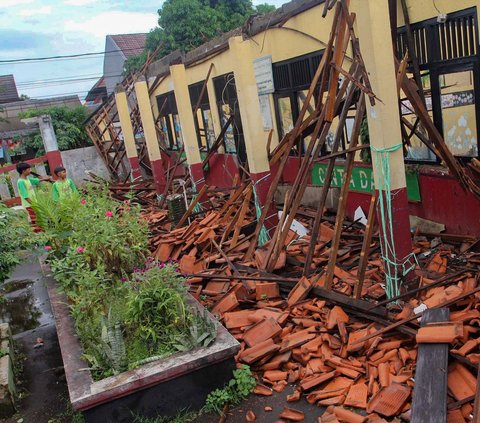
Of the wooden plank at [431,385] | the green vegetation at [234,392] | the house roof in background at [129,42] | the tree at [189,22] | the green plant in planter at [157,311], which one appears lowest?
the green vegetation at [234,392]

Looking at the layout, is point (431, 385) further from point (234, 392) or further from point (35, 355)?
point (35, 355)

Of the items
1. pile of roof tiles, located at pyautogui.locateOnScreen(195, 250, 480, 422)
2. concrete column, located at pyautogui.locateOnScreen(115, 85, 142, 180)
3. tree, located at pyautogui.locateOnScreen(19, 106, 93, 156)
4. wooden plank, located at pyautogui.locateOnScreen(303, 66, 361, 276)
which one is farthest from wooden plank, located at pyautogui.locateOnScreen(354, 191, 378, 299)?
tree, located at pyautogui.locateOnScreen(19, 106, 93, 156)

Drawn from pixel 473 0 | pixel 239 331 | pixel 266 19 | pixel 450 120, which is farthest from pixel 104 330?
pixel 266 19

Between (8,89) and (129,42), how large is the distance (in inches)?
463

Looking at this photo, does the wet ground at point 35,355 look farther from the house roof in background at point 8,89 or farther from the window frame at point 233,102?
the house roof in background at point 8,89

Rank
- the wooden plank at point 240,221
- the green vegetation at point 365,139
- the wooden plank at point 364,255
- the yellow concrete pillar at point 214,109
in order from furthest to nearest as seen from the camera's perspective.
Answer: the yellow concrete pillar at point 214,109
the wooden plank at point 240,221
the green vegetation at point 365,139
the wooden plank at point 364,255

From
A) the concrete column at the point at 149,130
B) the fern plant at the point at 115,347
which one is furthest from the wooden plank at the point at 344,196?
the concrete column at the point at 149,130

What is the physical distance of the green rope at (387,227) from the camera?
500cm

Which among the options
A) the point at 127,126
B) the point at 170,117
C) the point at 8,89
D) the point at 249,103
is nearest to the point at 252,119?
the point at 249,103

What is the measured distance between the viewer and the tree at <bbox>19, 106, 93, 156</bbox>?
21031 millimetres

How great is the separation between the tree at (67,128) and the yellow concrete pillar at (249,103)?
1474 centimetres

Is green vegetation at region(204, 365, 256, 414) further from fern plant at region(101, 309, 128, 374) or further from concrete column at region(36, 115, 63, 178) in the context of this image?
concrete column at region(36, 115, 63, 178)

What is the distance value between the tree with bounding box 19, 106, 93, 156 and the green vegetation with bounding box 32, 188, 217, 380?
15527mm

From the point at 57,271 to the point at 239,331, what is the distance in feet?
8.35
